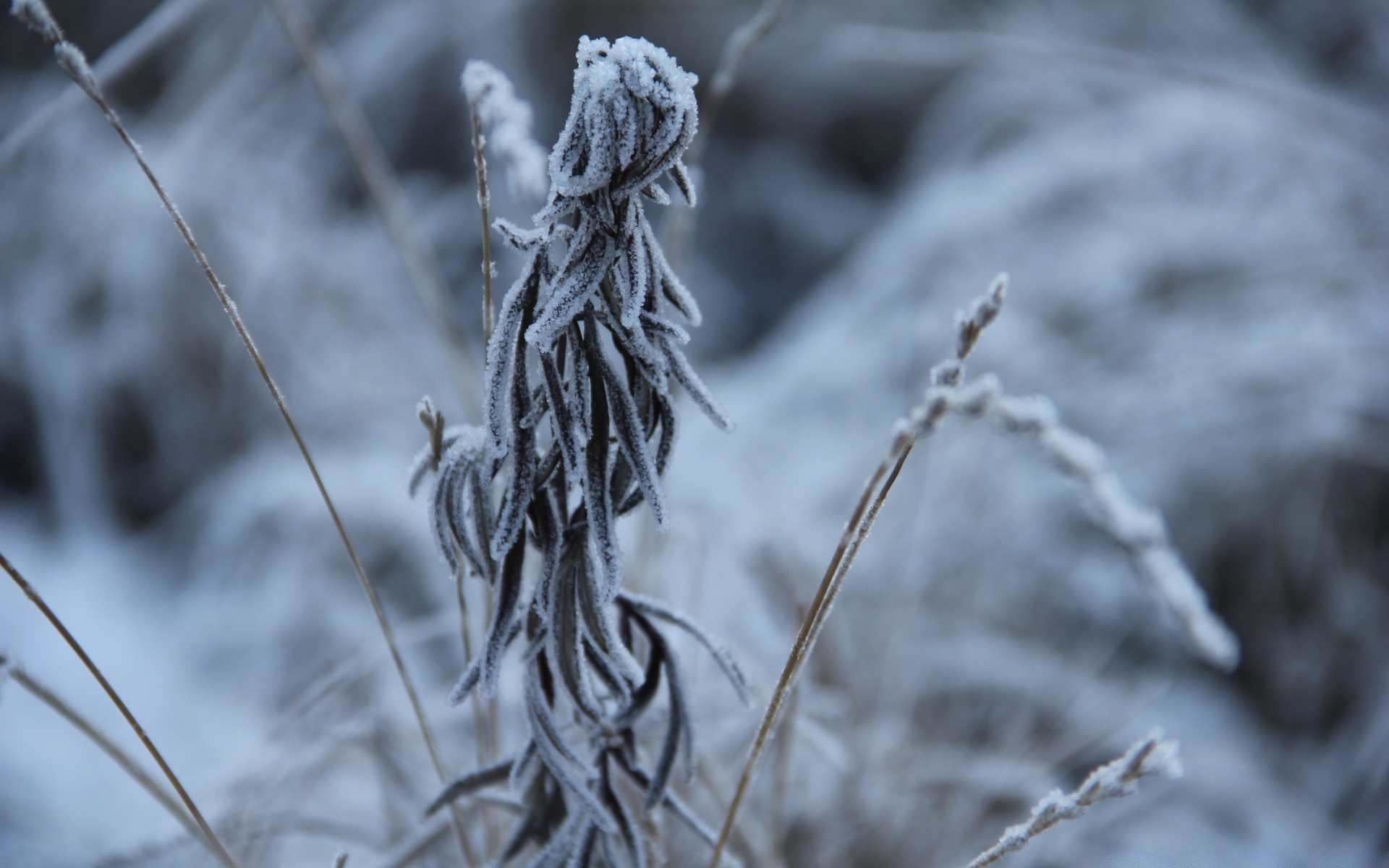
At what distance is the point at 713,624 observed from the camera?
93 centimetres

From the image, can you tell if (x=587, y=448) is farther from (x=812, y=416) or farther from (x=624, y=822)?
(x=812, y=416)

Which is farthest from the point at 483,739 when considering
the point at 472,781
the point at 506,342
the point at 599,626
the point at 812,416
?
the point at 812,416

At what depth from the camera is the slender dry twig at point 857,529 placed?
353 mm

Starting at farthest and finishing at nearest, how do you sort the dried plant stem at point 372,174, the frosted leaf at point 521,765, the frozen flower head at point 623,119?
the dried plant stem at point 372,174, the frosted leaf at point 521,765, the frozen flower head at point 623,119

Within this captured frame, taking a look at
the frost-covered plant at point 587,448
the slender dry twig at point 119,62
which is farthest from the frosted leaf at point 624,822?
the slender dry twig at point 119,62

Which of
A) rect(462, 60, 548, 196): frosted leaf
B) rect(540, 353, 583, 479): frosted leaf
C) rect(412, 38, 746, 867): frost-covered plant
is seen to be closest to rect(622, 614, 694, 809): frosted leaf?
rect(412, 38, 746, 867): frost-covered plant

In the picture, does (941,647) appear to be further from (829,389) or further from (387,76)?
(387,76)

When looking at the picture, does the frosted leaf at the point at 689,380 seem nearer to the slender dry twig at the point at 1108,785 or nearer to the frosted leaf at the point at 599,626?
the frosted leaf at the point at 599,626

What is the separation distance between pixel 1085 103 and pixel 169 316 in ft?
5.20

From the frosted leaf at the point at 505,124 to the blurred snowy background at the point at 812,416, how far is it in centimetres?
37

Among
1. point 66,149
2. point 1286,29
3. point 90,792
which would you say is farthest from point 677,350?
point 1286,29

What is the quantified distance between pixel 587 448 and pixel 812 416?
42.8 inches

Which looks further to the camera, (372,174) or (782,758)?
(372,174)

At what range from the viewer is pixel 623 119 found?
0.31 m
